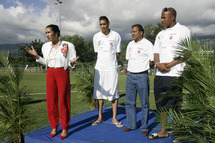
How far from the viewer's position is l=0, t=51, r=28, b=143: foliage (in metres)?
2.83

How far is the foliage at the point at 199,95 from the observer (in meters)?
1.67

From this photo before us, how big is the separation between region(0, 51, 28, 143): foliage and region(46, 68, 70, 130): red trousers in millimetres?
448

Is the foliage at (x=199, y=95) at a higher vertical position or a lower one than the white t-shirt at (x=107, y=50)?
lower

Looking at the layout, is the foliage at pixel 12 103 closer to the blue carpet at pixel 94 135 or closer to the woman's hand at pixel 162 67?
the blue carpet at pixel 94 135

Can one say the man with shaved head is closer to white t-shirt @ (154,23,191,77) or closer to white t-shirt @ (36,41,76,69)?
white t-shirt @ (154,23,191,77)

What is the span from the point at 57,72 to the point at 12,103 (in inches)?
35.4

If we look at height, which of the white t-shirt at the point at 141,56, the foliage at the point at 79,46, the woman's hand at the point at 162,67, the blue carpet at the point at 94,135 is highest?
the foliage at the point at 79,46

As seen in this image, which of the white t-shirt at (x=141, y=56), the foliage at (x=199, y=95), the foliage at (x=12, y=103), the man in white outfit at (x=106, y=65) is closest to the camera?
the foliage at (x=199, y=95)

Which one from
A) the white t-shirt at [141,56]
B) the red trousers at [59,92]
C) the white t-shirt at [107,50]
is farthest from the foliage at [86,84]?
the white t-shirt at [141,56]

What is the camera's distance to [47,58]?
3.28 metres

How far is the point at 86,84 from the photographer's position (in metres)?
5.42

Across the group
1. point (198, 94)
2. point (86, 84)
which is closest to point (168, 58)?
point (198, 94)

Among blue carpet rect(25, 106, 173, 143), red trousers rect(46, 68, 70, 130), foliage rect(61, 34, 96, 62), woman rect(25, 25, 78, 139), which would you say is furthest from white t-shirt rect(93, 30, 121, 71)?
→ foliage rect(61, 34, 96, 62)

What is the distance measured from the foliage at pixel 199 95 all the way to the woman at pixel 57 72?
201 cm
